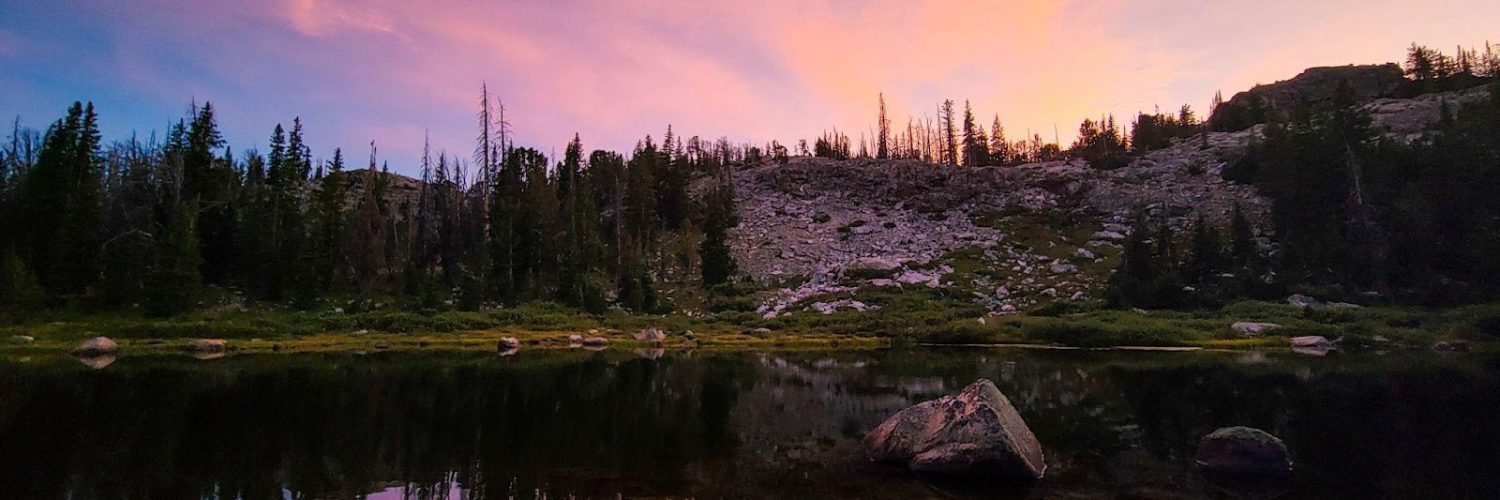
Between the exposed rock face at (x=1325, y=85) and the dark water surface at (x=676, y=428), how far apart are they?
396ft

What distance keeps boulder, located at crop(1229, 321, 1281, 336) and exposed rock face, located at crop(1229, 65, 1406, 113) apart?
93.8 metres

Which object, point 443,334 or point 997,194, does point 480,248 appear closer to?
point 443,334

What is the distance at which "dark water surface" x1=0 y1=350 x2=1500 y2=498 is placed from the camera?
13477 mm

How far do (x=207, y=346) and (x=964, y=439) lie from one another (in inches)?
2054

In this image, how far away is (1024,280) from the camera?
77000 millimetres

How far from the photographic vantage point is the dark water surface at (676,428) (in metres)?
13.5

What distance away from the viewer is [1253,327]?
5019 centimetres

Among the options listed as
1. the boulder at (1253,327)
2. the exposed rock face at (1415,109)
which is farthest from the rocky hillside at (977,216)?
the boulder at (1253,327)

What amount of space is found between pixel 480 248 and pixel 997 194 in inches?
2960

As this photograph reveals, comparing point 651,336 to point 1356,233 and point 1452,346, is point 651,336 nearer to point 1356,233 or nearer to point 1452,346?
point 1452,346

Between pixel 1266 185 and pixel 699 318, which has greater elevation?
pixel 1266 185

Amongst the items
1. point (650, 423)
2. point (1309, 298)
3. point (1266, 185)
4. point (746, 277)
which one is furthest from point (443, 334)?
point (1266, 185)

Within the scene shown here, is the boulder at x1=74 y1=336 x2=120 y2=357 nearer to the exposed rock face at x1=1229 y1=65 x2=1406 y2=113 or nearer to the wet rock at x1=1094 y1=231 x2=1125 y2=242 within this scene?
the wet rock at x1=1094 y1=231 x2=1125 y2=242

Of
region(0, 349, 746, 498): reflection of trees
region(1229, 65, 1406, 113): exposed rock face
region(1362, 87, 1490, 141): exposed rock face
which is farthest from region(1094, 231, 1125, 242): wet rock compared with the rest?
region(0, 349, 746, 498): reflection of trees
